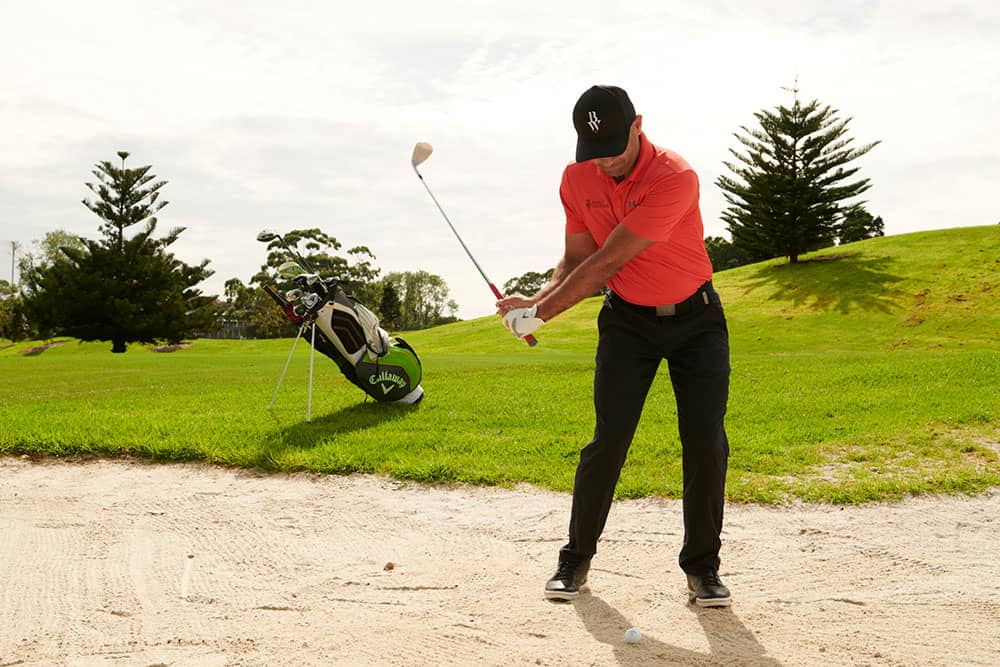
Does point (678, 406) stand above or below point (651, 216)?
below

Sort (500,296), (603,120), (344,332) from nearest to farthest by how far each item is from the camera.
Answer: (603,120), (500,296), (344,332)

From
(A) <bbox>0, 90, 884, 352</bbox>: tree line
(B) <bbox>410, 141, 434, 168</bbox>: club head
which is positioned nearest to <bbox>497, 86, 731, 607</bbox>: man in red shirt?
(B) <bbox>410, 141, 434, 168</bbox>: club head

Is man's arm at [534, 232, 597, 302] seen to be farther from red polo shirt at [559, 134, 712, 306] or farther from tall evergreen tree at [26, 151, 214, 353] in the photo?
tall evergreen tree at [26, 151, 214, 353]

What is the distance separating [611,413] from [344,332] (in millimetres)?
5317

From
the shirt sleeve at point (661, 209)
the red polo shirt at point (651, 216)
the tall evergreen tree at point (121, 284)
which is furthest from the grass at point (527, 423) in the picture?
the tall evergreen tree at point (121, 284)

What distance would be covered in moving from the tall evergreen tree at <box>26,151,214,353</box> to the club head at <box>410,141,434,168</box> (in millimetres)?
41763

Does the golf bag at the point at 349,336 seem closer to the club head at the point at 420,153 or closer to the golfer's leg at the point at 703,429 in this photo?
the club head at the point at 420,153

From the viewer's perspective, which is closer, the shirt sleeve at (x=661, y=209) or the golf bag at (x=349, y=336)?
the shirt sleeve at (x=661, y=209)

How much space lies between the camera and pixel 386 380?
30.0 feet

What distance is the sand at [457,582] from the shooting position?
322cm

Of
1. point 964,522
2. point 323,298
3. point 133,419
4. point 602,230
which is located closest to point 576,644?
point 602,230

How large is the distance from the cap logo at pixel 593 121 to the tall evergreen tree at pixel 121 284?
4368cm

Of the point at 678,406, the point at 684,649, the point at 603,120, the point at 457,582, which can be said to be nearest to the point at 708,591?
the point at 684,649

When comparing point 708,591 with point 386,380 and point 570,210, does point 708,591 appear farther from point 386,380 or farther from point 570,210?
point 386,380
